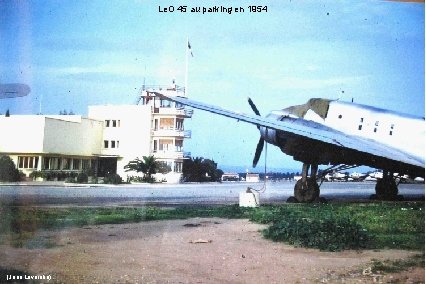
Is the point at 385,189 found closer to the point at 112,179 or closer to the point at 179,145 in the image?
the point at 179,145

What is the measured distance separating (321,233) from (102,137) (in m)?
1.70

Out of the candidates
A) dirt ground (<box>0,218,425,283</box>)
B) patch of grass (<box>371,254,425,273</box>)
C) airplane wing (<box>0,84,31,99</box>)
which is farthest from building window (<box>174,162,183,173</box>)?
patch of grass (<box>371,254,425,273</box>)

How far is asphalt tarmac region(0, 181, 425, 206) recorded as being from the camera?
2979mm

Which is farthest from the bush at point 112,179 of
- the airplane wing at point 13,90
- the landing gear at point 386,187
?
the landing gear at point 386,187

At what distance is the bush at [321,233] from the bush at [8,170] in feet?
5.85

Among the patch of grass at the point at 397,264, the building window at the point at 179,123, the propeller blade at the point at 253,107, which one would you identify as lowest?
the patch of grass at the point at 397,264

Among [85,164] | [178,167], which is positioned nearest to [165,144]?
[178,167]

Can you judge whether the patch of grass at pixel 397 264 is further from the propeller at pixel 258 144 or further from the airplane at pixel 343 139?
the propeller at pixel 258 144

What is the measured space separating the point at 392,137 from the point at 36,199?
293 cm

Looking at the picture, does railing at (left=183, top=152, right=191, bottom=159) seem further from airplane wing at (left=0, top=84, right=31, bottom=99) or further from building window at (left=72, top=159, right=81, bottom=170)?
airplane wing at (left=0, top=84, right=31, bottom=99)

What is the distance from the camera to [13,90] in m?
2.97

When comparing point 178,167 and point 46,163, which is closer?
point 46,163

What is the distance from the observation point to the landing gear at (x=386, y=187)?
3.72m

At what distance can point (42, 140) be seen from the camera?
10.2 ft
